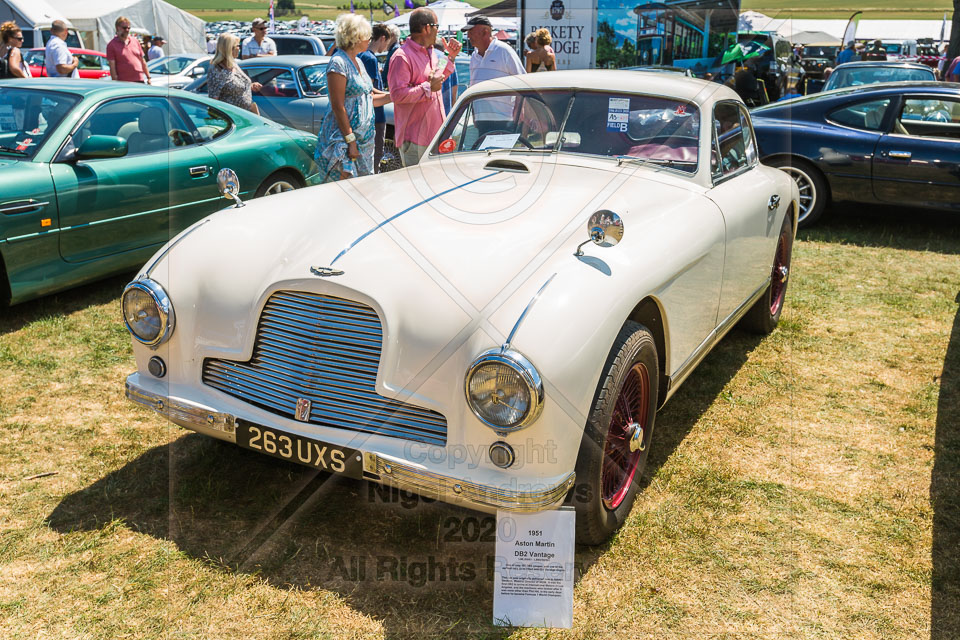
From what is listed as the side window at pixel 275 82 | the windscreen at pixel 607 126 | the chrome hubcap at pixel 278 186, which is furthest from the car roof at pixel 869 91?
the side window at pixel 275 82

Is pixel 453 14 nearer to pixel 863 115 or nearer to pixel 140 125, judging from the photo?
pixel 863 115

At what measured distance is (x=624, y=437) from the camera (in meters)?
2.96

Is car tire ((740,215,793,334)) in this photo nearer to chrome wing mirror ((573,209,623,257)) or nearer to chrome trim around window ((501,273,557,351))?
chrome wing mirror ((573,209,623,257))

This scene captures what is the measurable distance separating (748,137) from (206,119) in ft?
12.9

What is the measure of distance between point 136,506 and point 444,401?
1.48 m

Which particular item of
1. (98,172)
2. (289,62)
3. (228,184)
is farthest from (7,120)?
(289,62)

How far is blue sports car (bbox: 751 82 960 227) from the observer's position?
7.32 meters

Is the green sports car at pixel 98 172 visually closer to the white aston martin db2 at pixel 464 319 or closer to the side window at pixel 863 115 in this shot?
the white aston martin db2 at pixel 464 319

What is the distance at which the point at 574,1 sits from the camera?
12.7m

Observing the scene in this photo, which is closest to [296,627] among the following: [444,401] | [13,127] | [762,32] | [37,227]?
[444,401]

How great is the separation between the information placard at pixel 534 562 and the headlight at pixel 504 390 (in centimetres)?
38

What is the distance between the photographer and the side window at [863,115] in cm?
762

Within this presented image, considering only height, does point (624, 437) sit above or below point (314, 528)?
above

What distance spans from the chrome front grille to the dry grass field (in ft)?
1.90
